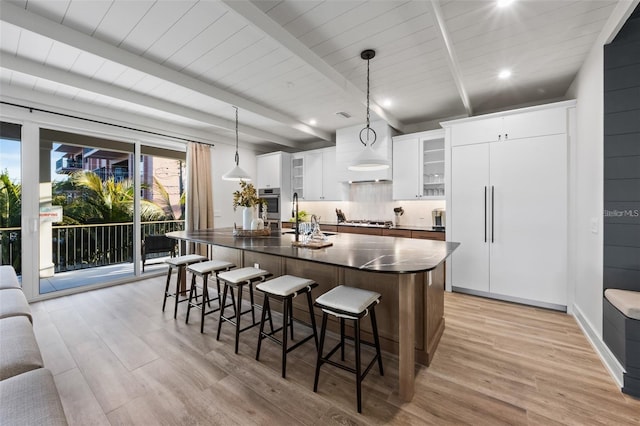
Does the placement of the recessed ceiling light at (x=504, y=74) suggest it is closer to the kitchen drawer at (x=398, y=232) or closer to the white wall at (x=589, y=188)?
the white wall at (x=589, y=188)

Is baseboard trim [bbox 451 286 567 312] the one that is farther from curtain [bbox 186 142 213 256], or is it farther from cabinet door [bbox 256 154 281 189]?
curtain [bbox 186 142 213 256]

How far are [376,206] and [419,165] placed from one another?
1.20 m

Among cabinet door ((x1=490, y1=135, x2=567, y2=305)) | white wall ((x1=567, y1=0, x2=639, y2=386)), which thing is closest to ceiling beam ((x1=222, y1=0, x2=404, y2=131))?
cabinet door ((x1=490, y1=135, x2=567, y2=305))

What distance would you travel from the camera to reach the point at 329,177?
18.5 feet

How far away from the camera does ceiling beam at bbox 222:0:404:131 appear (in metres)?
1.93

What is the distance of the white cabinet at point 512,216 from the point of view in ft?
10.5

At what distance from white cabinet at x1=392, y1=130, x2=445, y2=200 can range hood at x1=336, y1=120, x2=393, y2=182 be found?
7.0 inches

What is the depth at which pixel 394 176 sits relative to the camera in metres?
4.82

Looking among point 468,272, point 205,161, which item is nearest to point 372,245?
point 468,272

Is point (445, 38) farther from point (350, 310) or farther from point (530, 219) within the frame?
point (530, 219)

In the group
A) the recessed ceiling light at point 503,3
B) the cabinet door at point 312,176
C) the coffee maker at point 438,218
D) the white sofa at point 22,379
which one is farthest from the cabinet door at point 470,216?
the white sofa at point 22,379

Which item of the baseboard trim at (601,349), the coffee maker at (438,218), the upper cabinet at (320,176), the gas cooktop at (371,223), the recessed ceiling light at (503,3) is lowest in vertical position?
the baseboard trim at (601,349)

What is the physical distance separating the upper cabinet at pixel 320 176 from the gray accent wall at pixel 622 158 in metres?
3.86

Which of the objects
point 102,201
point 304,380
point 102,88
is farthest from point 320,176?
point 304,380
